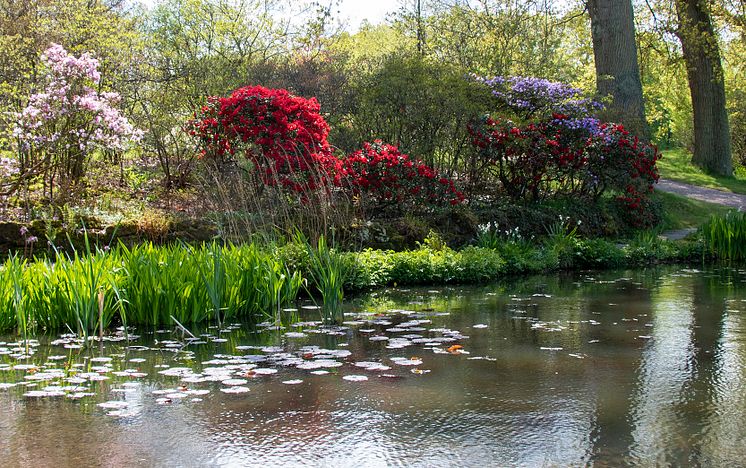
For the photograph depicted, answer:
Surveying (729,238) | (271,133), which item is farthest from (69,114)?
(729,238)

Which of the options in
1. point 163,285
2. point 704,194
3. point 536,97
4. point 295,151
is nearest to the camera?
point 163,285

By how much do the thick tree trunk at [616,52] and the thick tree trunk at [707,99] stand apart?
350cm

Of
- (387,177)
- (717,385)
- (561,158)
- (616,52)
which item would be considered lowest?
(717,385)

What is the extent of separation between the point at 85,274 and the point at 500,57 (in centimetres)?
1386

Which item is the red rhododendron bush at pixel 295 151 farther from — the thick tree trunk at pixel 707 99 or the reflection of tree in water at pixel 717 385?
the thick tree trunk at pixel 707 99

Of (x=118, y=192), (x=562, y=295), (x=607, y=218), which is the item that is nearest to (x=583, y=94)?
(x=607, y=218)

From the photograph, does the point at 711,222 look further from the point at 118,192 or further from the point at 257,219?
the point at 118,192

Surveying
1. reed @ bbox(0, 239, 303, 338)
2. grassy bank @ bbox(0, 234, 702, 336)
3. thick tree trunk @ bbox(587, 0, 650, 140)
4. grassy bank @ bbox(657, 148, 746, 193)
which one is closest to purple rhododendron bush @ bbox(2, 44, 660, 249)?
grassy bank @ bbox(0, 234, 702, 336)

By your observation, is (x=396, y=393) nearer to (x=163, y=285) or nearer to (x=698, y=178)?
(x=163, y=285)

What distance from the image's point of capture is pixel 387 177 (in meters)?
12.1

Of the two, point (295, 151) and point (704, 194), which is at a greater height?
point (295, 151)

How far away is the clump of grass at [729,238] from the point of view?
12633 millimetres

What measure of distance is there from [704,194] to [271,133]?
1257 centimetres

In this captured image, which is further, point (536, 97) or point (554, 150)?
point (536, 97)
